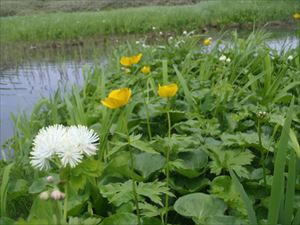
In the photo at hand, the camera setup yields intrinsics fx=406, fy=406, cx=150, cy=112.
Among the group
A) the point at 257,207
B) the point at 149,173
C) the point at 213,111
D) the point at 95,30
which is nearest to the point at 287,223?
the point at 257,207

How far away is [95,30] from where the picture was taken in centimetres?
954

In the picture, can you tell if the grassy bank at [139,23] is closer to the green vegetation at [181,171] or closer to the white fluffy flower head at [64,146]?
the green vegetation at [181,171]

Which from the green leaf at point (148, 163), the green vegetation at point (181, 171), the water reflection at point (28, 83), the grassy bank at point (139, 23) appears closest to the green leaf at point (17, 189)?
the green vegetation at point (181, 171)

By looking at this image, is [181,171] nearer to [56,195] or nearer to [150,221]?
[150,221]

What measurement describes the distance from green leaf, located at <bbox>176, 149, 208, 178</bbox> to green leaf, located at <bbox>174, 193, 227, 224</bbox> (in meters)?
0.20


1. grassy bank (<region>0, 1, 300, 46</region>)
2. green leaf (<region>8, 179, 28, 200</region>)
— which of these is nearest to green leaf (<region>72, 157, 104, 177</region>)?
green leaf (<region>8, 179, 28, 200</region>)

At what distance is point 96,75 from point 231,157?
1936 millimetres

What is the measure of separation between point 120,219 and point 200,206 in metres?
0.19

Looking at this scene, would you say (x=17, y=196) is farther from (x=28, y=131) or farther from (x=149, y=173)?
(x=28, y=131)

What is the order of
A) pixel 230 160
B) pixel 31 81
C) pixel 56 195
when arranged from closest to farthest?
1. pixel 56 195
2. pixel 230 160
3. pixel 31 81

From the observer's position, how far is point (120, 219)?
91 centimetres

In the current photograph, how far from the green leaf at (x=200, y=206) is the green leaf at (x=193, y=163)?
20 centimetres

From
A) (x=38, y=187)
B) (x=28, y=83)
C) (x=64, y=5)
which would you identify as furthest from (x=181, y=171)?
(x=64, y=5)

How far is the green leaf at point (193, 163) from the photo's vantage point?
120 centimetres
